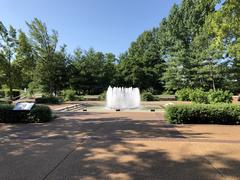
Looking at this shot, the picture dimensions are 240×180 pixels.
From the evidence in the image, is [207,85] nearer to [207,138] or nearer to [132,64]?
[132,64]

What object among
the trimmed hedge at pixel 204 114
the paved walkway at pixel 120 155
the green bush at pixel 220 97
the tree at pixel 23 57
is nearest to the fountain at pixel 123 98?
the green bush at pixel 220 97

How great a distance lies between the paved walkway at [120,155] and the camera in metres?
3.95

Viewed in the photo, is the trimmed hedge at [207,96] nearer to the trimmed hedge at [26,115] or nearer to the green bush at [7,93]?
the trimmed hedge at [26,115]

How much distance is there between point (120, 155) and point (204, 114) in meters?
5.83

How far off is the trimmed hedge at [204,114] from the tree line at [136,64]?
34.0ft

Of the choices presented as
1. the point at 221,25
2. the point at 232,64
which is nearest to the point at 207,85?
the point at 232,64

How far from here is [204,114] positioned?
970 centimetres

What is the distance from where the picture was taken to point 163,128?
27.8ft

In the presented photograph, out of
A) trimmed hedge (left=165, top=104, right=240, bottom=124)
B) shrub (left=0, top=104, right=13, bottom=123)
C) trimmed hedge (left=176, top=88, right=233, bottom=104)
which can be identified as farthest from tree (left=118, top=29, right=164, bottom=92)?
shrub (left=0, top=104, right=13, bottom=123)

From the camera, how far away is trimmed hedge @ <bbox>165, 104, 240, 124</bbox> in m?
9.62

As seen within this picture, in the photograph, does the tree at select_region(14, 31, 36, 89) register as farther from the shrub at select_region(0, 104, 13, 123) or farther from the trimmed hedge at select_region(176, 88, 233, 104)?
the trimmed hedge at select_region(176, 88, 233, 104)

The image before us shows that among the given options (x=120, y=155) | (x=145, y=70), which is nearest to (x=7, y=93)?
(x=145, y=70)

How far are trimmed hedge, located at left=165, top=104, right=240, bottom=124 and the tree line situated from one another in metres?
10.4

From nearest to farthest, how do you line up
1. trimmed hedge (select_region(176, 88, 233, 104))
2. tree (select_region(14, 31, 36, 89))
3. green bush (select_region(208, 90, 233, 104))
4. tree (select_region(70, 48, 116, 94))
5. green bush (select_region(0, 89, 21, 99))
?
green bush (select_region(208, 90, 233, 104)) → trimmed hedge (select_region(176, 88, 233, 104)) → tree (select_region(14, 31, 36, 89)) → green bush (select_region(0, 89, 21, 99)) → tree (select_region(70, 48, 116, 94))
